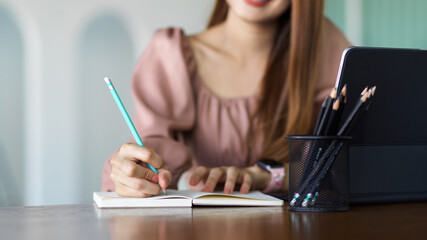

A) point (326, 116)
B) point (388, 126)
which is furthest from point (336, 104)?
point (388, 126)

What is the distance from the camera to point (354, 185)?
0.81 meters

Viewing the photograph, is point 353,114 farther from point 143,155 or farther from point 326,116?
point 143,155

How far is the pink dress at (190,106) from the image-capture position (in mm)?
1490

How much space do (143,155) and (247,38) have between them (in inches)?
35.9

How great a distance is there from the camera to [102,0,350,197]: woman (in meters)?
1.48

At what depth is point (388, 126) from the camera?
2.69 feet

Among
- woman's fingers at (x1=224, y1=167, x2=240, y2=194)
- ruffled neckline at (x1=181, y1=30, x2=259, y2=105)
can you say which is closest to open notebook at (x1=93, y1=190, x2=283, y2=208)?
woman's fingers at (x1=224, y1=167, x2=240, y2=194)

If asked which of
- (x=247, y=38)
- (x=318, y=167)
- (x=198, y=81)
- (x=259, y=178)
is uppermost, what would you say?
(x=247, y=38)

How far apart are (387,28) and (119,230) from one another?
93.4 inches

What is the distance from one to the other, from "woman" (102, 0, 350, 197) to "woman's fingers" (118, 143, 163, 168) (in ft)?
1.55

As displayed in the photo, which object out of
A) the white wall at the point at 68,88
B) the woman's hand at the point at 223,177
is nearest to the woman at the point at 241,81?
the woman's hand at the point at 223,177

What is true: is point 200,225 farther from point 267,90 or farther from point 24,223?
point 267,90

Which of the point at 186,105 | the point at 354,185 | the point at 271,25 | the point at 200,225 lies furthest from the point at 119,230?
the point at 271,25

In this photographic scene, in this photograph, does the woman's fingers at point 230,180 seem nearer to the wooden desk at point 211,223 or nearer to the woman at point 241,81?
the wooden desk at point 211,223
